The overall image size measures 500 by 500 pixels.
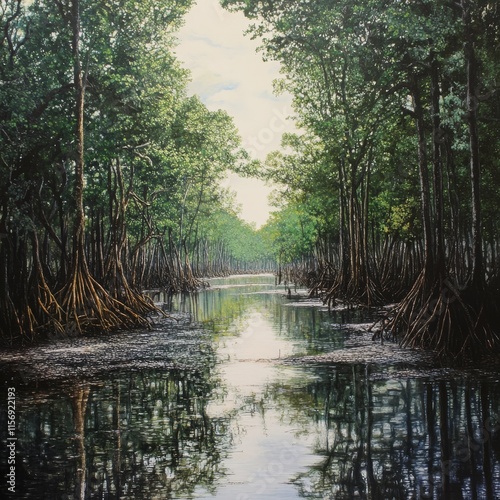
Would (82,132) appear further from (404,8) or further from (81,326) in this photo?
(404,8)

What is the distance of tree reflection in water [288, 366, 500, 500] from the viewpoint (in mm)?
5406

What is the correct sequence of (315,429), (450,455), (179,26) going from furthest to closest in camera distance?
(179,26)
(315,429)
(450,455)

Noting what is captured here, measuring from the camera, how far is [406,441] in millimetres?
Answer: 6781

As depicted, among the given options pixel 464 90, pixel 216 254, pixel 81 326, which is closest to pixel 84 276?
pixel 81 326

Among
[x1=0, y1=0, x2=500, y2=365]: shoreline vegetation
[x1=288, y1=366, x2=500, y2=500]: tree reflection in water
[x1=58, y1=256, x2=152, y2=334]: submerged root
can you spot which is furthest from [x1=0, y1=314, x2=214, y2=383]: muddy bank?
[x1=288, y1=366, x2=500, y2=500]: tree reflection in water

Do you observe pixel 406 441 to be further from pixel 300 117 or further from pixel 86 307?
pixel 300 117

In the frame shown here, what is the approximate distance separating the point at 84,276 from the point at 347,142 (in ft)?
22.8

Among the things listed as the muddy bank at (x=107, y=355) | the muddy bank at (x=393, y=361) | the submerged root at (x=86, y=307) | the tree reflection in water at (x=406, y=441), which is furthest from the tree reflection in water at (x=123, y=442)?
the submerged root at (x=86, y=307)

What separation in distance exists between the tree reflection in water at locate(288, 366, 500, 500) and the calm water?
1cm

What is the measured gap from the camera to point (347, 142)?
18.8m

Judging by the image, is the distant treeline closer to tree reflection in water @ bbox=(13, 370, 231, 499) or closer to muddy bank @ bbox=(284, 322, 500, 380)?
muddy bank @ bbox=(284, 322, 500, 380)

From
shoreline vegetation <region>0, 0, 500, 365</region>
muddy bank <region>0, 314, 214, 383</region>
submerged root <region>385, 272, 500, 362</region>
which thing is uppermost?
shoreline vegetation <region>0, 0, 500, 365</region>

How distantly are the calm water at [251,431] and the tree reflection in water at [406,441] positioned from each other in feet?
0.05

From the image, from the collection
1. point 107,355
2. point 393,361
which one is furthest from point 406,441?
point 107,355
